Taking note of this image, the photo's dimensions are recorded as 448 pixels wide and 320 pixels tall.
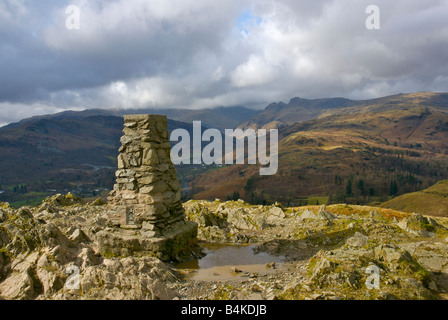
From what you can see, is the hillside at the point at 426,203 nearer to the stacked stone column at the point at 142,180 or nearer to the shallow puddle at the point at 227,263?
the shallow puddle at the point at 227,263

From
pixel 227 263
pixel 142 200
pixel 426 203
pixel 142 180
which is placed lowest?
pixel 426 203

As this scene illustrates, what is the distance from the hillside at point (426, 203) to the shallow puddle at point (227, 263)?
94016 mm

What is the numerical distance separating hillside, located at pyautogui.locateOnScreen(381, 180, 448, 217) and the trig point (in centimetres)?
9782

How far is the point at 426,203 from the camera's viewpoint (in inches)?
4018

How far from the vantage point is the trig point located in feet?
49.2

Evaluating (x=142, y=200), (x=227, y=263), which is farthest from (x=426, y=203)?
(x=142, y=200)

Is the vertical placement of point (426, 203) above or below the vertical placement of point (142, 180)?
below

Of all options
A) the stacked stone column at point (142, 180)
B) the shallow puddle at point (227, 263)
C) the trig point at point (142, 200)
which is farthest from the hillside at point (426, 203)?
the stacked stone column at point (142, 180)

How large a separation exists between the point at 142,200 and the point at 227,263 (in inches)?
209

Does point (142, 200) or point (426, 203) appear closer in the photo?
point (142, 200)

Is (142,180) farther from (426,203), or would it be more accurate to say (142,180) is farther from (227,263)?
(426,203)
